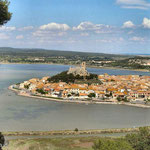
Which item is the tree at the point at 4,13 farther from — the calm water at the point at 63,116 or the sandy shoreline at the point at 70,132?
the calm water at the point at 63,116

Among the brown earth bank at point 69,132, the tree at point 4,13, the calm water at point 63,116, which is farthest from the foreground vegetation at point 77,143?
the tree at point 4,13

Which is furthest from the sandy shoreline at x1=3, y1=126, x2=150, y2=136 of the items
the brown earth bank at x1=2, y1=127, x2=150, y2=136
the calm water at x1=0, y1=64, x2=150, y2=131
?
the calm water at x1=0, y1=64, x2=150, y2=131

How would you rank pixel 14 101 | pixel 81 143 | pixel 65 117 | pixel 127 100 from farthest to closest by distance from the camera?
pixel 127 100 → pixel 14 101 → pixel 65 117 → pixel 81 143

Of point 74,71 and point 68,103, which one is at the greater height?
point 74,71

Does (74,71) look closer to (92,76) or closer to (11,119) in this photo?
(92,76)

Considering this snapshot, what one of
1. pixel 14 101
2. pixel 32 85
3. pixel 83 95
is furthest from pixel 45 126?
pixel 32 85

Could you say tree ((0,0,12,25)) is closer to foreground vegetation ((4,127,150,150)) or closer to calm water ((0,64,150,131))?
foreground vegetation ((4,127,150,150))

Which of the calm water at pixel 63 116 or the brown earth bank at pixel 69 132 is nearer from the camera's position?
the brown earth bank at pixel 69 132

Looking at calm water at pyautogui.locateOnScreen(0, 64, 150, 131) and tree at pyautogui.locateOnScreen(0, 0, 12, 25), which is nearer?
tree at pyautogui.locateOnScreen(0, 0, 12, 25)
